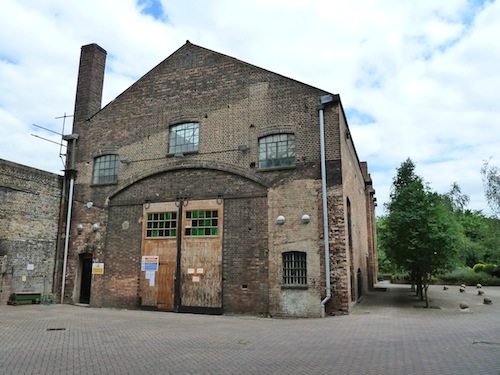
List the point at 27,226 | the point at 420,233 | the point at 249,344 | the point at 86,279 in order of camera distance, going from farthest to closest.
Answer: the point at 86,279
the point at 27,226
the point at 420,233
the point at 249,344

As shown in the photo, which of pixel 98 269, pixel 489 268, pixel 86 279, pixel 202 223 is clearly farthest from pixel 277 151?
pixel 489 268

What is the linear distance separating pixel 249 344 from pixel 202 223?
305 inches

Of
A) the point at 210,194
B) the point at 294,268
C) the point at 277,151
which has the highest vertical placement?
the point at 277,151

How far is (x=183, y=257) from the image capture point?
53.4ft

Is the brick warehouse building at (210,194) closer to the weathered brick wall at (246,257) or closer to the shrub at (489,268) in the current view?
the weathered brick wall at (246,257)

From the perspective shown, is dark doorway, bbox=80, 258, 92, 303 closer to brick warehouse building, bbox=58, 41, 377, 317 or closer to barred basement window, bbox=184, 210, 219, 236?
brick warehouse building, bbox=58, 41, 377, 317

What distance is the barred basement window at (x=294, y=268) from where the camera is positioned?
47.6 ft

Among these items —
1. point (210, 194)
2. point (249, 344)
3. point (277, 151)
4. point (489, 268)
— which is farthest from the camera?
point (489, 268)

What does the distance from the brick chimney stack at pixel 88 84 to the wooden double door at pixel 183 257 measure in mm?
6720

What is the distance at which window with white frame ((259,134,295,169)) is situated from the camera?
15.6m

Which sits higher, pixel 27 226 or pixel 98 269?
pixel 27 226

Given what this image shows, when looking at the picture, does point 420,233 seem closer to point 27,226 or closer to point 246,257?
point 246,257

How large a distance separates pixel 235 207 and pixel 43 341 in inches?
326

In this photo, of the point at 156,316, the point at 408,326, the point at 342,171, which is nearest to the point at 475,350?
the point at 408,326
